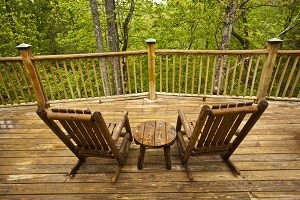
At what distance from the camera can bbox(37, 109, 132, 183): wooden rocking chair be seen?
186cm

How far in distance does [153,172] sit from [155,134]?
1.61 feet

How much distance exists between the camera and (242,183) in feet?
7.75

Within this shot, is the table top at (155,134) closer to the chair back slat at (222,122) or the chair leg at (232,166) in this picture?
the chair back slat at (222,122)

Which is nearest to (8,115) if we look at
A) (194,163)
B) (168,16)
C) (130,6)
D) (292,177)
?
(194,163)

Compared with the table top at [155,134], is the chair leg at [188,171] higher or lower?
lower

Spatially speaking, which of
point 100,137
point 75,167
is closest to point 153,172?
point 100,137

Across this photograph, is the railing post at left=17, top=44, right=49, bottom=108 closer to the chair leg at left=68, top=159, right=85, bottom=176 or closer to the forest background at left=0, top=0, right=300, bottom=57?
the chair leg at left=68, top=159, right=85, bottom=176

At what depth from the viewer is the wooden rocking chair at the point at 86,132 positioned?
1.86 meters

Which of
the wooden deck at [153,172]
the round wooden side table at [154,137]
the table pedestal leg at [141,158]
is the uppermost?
the round wooden side table at [154,137]

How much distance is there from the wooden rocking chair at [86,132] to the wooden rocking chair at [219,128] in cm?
83

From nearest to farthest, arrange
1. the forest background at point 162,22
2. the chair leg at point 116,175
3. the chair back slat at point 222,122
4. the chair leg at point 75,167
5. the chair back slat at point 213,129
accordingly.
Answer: the chair back slat at point 222,122, the chair back slat at point 213,129, the chair leg at point 116,175, the chair leg at point 75,167, the forest background at point 162,22

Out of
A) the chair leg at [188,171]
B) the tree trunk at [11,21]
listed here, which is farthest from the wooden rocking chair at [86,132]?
the tree trunk at [11,21]

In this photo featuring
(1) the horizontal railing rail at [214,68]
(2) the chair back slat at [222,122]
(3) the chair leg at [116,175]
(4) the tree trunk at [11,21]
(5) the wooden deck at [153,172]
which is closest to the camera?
(2) the chair back slat at [222,122]

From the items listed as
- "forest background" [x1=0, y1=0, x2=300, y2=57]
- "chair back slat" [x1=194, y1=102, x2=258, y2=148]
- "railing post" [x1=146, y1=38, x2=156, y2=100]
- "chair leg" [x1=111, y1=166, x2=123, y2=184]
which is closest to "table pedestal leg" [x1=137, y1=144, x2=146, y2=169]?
"chair leg" [x1=111, y1=166, x2=123, y2=184]
